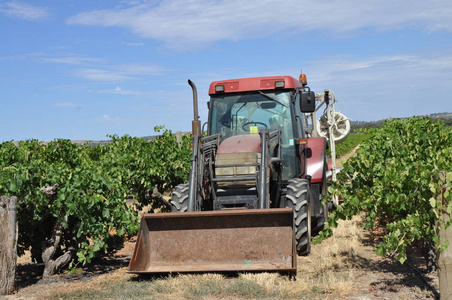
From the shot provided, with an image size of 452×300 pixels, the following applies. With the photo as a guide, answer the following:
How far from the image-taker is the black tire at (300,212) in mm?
7016

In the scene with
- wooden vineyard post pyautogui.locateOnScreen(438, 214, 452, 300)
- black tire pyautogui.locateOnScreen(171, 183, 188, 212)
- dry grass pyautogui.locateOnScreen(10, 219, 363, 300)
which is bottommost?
dry grass pyautogui.locateOnScreen(10, 219, 363, 300)

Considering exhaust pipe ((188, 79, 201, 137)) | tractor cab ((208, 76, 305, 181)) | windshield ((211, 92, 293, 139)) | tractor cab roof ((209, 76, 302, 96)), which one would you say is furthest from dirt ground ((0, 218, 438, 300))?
tractor cab roof ((209, 76, 302, 96))

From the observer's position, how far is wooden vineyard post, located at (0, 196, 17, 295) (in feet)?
19.3

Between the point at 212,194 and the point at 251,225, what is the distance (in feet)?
3.66

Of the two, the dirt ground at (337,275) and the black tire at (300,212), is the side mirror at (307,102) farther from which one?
the dirt ground at (337,275)

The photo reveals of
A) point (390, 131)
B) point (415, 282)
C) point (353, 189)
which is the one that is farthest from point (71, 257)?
point (390, 131)

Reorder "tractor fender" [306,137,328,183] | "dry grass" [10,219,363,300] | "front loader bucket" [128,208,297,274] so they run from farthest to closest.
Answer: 1. "tractor fender" [306,137,328,183]
2. "front loader bucket" [128,208,297,274]
3. "dry grass" [10,219,363,300]

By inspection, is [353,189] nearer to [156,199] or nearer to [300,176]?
[300,176]

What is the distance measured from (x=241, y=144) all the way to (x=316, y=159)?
1.71 meters

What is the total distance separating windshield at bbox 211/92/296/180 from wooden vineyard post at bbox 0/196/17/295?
3.28 m

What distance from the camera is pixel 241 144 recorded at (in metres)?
7.49

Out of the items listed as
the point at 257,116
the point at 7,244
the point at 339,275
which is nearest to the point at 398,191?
the point at 339,275

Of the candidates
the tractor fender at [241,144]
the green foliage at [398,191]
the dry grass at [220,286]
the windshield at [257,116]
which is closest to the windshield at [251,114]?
the windshield at [257,116]

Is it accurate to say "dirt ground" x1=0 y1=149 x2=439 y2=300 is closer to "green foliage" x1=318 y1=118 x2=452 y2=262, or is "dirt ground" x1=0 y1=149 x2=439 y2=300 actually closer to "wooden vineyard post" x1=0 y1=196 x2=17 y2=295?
"wooden vineyard post" x1=0 y1=196 x2=17 y2=295
